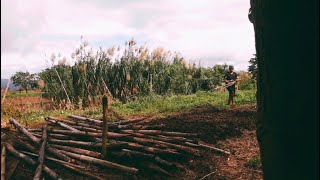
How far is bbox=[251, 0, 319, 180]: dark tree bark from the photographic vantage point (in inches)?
88.0

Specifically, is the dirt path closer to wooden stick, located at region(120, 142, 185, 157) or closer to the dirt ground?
the dirt ground

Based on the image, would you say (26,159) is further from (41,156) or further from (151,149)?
(151,149)

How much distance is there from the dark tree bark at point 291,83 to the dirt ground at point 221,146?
8.82ft

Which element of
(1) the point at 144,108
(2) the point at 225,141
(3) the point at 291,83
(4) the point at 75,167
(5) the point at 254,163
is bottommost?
(5) the point at 254,163

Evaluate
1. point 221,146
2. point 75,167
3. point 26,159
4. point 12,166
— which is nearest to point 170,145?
point 221,146

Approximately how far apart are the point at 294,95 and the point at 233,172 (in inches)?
153

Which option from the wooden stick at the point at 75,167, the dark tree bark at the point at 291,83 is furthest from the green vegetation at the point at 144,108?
the dark tree bark at the point at 291,83

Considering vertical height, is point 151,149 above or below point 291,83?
below

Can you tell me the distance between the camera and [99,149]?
5840mm

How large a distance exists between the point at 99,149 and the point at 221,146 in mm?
2228

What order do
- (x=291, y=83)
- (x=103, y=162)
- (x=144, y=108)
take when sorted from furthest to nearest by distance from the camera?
(x=144, y=108), (x=103, y=162), (x=291, y=83)

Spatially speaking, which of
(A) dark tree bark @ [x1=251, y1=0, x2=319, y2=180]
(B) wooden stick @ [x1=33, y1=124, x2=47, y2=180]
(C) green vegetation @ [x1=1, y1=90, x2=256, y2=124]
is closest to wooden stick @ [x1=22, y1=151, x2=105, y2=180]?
(B) wooden stick @ [x1=33, y1=124, x2=47, y2=180]

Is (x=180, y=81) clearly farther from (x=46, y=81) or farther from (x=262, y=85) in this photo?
(x=262, y=85)

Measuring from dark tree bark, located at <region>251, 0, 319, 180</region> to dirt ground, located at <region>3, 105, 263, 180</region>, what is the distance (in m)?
2.69
